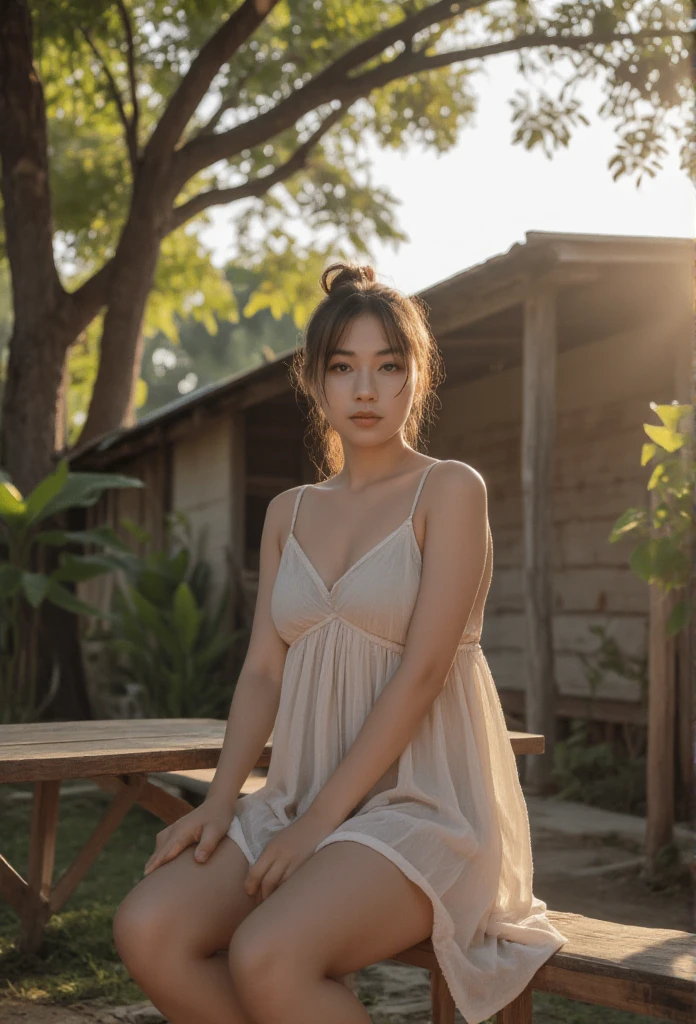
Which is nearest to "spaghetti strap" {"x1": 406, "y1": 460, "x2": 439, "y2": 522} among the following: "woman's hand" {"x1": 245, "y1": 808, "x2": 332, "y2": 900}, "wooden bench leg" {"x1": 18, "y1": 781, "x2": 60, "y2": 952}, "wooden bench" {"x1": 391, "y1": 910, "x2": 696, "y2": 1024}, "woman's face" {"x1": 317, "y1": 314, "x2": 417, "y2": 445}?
"woman's face" {"x1": 317, "y1": 314, "x2": 417, "y2": 445}

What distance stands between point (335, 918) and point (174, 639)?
292 inches

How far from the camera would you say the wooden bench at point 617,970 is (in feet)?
6.87

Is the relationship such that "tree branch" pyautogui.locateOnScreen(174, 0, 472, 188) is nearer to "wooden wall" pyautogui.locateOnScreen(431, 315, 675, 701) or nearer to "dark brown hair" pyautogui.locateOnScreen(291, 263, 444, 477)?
"wooden wall" pyautogui.locateOnScreen(431, 315, 675, 701)

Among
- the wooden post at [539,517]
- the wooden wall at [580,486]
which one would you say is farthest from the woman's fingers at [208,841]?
the wooden wall at [580,486]

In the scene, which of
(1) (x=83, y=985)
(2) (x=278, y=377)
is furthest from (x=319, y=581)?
(2) (x=278, y=377)

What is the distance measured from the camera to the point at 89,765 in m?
3.01

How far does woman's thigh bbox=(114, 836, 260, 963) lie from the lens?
2.30 meters

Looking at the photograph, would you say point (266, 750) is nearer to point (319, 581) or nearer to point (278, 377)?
point (319, 581)

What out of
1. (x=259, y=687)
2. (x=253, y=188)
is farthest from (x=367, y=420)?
(x=253, y=188)

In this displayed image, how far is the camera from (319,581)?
2.68 meters

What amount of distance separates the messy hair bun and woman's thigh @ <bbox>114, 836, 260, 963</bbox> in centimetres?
128

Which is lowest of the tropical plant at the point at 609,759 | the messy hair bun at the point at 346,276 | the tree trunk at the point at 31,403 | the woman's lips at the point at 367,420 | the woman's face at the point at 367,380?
the tropical plant at the point at 609,759

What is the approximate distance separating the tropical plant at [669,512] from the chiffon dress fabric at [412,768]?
6.40ft

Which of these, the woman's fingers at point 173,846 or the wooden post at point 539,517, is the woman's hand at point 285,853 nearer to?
the woman's fingers at point 173,846
